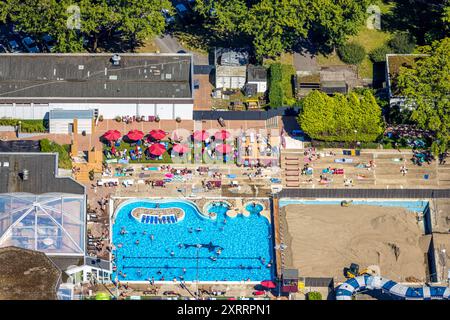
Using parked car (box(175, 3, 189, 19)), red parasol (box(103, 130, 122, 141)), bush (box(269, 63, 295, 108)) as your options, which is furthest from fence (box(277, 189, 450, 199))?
parked car (box(175, 3, 189, 19))

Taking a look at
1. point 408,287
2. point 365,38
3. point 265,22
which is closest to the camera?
point 408,287

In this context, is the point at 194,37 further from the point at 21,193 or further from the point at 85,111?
the point at 21,193

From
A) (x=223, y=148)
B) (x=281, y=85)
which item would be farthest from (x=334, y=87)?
(x=223, y=148)

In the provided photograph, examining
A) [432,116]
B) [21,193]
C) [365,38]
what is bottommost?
[21,193]

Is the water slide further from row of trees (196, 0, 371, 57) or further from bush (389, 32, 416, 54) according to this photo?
bush (389, 32, 416, 54)

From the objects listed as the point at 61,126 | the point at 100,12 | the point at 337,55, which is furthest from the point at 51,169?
the point at 337,55

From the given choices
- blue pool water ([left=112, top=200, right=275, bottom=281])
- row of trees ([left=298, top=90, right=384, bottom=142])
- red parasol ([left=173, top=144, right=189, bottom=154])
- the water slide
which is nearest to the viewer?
the water slide

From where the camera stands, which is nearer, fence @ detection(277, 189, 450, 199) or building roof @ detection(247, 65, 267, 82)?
fence @ detection(277, 189, 450, 199)

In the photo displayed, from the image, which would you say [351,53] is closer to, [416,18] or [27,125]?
[416,18]
